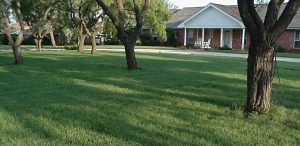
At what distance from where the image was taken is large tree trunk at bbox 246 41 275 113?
6.85m

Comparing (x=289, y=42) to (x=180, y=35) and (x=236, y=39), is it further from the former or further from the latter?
(x=180, y=35)

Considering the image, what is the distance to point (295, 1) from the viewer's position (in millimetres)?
6496

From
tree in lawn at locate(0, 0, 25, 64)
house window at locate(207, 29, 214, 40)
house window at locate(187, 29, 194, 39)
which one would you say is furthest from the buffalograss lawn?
house window at locate(187, 29, 194, 39)

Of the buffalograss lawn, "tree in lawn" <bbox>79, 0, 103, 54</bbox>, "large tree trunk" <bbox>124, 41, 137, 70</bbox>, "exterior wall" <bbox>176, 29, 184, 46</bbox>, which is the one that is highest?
→ "tree in lawn" <bbox>79, 0, 103, 54</bbox>

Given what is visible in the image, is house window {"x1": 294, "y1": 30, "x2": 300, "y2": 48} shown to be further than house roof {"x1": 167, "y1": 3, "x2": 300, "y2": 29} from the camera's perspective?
Yes

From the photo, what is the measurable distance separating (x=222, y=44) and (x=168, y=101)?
35.6 meters

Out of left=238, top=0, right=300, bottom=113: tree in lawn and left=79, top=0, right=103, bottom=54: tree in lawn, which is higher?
left=79, top=0, right=103, bottom=54: tree in lawn

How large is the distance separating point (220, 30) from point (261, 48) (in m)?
37.2

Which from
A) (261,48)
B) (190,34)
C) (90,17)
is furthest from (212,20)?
(261,48)

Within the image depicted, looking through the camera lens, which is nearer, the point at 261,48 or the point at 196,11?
the point at 261,48

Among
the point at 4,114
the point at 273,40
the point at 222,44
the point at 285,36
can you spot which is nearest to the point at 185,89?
the point at 273,40

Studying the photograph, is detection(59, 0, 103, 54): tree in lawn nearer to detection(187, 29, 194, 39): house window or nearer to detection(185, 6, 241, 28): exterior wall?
detection(185, 6, 241, 28): exterior wall

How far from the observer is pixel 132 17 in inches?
1276

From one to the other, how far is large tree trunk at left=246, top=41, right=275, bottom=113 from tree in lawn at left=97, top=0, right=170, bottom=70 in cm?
866
